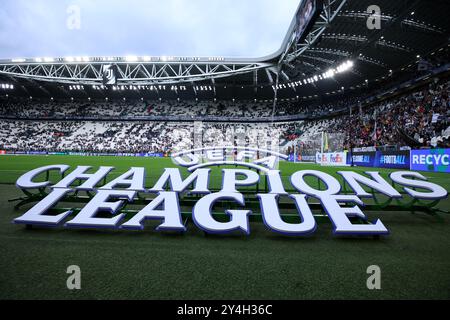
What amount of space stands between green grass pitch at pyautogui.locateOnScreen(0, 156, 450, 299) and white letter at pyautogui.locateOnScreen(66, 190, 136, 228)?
0.14 m

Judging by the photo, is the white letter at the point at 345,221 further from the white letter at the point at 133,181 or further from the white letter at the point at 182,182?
the white letter at the point at 133,181

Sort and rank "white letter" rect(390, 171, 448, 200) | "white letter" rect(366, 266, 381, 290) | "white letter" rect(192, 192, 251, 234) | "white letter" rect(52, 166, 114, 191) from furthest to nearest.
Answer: "white letter" rect(52, 166, 114, 191)
"white letter" rect(390, 171, 448, 200)
"white letter" rect(192, 192, 251, 234)
"white letter" rect(366, 266, 381, 290)

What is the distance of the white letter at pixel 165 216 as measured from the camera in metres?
2.87

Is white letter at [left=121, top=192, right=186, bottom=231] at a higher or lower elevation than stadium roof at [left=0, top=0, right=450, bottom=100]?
lower

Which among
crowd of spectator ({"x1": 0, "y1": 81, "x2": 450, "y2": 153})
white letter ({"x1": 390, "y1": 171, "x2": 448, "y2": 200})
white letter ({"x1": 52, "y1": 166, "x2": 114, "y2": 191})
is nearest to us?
white letter ({"x1": 390, "y1": 171, "x2": 448, "y2": 200})

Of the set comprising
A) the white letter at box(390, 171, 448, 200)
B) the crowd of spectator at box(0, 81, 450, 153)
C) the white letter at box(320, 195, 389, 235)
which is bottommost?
the white letter at box(320, 195, 389, 235)

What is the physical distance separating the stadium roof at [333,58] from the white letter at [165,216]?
18.6 meters

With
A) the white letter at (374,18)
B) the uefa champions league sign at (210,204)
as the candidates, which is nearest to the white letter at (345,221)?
the uefa champions league sign at (210,204)

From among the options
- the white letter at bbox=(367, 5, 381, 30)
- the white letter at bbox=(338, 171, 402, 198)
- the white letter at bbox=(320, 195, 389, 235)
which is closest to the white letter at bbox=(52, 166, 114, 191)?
the white letter at bbox=(320, 195, 389, 235)

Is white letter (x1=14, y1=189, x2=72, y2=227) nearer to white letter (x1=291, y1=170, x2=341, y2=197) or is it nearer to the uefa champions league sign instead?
the uefa champions league sign

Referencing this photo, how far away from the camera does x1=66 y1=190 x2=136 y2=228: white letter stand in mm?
2939

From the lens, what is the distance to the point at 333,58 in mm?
28281
